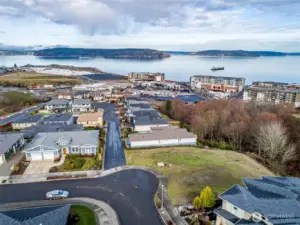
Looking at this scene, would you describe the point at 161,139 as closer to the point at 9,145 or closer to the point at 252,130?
the point at 252,130

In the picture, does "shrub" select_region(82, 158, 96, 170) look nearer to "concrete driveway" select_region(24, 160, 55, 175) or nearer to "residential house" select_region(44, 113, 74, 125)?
"concrete driveway" select_region(24, 160, 55, 175)

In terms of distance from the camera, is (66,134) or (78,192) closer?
(78,192)

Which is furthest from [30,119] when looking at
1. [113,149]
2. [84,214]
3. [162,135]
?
[84,214]

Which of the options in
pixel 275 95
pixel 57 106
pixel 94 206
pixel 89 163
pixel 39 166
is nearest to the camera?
pixel 94 206

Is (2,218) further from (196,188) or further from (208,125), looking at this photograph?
(208,125)

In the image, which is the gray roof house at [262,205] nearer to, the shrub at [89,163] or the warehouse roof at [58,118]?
the shrub at [89,163]

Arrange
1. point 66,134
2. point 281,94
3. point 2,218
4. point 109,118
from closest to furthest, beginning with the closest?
point 2,218, point 66,134, point 109,118, point 281,94

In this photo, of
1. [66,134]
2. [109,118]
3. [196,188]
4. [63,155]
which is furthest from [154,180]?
[109,118]
